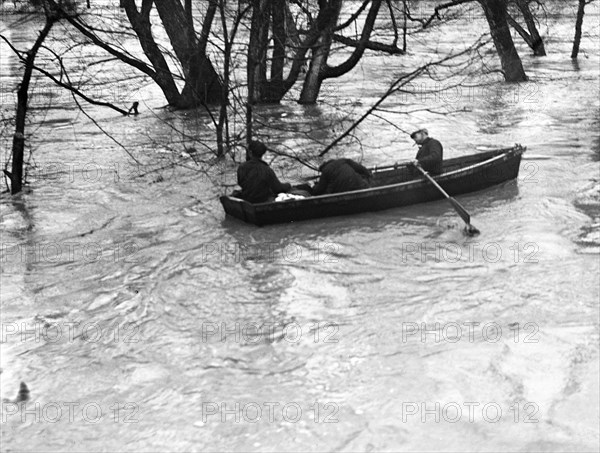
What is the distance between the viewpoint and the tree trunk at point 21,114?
14788 millimetres

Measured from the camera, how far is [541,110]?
78.4 ft

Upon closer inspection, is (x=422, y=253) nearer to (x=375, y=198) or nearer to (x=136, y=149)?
(x=375, y=198)

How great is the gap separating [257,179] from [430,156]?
297 centimetres

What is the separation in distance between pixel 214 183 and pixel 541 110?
10.5 metres

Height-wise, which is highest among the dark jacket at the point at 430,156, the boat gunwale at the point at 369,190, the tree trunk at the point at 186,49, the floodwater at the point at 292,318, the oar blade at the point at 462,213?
the tree trunk at the point at 186,49

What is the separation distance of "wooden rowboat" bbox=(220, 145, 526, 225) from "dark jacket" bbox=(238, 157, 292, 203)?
0.80 feet

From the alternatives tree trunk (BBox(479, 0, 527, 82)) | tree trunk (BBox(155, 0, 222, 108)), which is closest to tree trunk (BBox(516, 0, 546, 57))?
tree trunk (BBox(479, 0, 527, 82))

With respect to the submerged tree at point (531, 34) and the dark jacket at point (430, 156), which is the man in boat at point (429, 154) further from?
the submerged tree at point (531, 34)

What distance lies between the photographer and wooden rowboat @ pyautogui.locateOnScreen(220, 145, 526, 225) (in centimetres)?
1397

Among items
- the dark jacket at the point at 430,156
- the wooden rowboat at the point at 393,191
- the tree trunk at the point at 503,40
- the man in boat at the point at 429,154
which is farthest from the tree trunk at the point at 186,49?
the tree trunk at the point at 503,40

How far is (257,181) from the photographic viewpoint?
14.0m

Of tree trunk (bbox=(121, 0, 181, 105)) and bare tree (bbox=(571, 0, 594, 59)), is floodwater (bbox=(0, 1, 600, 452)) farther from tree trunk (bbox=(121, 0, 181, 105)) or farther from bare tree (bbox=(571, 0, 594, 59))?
bare tree (bbox=(571, 0, 594, 59))

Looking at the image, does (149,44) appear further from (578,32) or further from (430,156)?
(578,32)

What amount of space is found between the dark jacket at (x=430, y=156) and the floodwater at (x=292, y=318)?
73 cm
